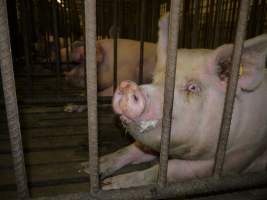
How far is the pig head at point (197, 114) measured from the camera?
1.48 m

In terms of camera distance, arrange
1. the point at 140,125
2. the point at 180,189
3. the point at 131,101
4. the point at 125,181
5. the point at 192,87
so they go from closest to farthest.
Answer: the point at 180,189, the point at 131,101, the point at 140,125, the point at 192,87, the point at 125,181

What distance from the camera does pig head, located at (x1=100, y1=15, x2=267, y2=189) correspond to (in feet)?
4.85

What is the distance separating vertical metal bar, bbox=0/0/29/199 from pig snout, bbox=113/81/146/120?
53 cm

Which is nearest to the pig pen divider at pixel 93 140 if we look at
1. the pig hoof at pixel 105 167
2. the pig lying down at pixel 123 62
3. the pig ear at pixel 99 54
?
the pig hoof at pixel 105 167

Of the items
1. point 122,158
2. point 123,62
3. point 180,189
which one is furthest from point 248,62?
point 123,62

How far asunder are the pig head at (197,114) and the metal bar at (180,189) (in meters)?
0.37

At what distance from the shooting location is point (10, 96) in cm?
99

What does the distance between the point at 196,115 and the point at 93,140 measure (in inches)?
31.2

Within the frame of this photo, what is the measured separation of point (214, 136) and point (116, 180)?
0.69 metres

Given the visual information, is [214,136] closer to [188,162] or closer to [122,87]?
[188,162]

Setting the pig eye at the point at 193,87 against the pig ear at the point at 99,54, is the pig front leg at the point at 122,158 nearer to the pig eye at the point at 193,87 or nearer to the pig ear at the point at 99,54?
the pig eye at the point at 193,87

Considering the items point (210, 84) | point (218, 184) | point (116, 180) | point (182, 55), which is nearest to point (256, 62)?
point (210, 84)

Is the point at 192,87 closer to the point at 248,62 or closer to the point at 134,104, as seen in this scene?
the point at 248,62

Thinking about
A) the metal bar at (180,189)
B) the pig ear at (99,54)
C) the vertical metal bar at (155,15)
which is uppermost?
the vertical metal bar at (155,15)
